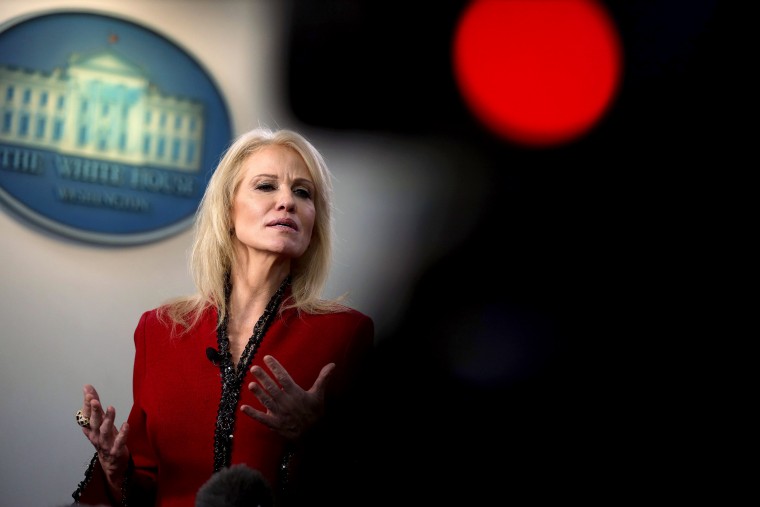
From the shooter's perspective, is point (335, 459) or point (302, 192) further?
point (302, 192)

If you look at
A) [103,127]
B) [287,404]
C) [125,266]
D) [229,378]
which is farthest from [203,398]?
[103,127]

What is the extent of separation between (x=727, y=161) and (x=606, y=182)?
0.10 m

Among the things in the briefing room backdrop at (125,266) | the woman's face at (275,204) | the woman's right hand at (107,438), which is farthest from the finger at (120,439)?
the briefing room backdrop at (125,266)

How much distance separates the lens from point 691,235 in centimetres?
61

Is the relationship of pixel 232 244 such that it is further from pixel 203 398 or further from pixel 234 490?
pixel 234 490

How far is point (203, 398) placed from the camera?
0.99 meters

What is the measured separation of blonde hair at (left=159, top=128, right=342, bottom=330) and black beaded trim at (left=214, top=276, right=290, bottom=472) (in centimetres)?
5

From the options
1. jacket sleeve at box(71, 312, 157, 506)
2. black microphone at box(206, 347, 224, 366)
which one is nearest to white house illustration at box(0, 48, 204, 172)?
jacket sleeve at box(71, 312, 157, 506)

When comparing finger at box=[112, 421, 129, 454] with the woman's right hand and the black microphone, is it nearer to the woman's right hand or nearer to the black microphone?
the woman's right hand

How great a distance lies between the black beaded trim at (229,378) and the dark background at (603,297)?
19 cm

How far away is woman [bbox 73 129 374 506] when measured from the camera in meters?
0.91

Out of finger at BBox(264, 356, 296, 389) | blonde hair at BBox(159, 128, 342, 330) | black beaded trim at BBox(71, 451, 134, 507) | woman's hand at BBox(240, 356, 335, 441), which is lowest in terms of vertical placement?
black beaded trim at BBox(71, 451, 134, 507)

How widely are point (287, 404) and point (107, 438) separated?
238mm

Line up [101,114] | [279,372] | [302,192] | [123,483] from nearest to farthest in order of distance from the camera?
[279,372], [123,483], [302,192], [101,114]
